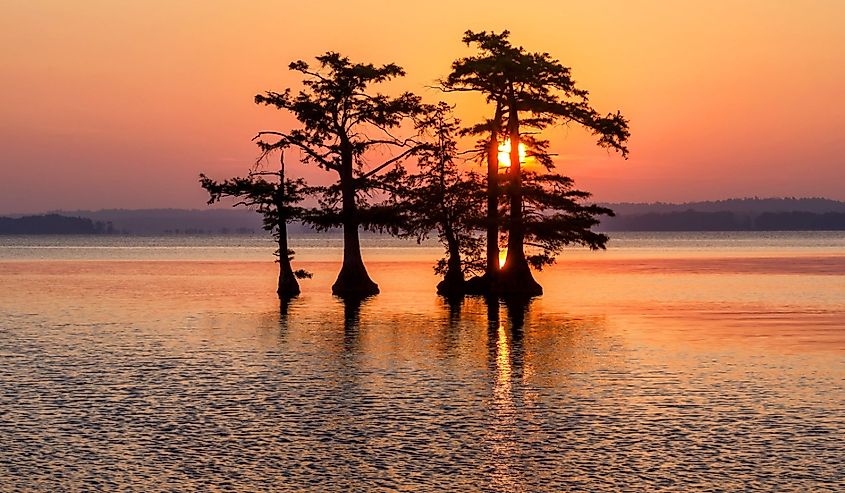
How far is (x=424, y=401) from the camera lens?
94.0 feet

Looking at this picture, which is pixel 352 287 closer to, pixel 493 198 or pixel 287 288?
pixel 287 288

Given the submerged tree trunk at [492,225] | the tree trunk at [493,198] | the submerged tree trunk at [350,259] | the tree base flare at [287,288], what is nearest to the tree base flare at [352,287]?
the submerged tree trunk at [350,259]

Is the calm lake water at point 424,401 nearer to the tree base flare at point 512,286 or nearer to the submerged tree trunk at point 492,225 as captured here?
the tree base flare at point 512,286

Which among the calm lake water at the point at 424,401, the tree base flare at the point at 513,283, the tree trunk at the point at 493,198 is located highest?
the tree trunk at the point at 493,198

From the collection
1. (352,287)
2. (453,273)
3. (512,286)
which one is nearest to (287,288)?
(352,287)

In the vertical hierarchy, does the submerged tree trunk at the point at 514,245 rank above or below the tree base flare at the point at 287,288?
above

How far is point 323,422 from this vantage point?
2555 cm

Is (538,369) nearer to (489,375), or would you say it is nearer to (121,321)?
(489,375)

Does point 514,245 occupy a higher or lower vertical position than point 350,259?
higher

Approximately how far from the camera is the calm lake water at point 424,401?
20188mm

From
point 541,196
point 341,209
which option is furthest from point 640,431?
point 341,209

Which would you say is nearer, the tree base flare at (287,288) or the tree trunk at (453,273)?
the tree trunk at (453,273)

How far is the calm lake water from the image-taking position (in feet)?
66.2

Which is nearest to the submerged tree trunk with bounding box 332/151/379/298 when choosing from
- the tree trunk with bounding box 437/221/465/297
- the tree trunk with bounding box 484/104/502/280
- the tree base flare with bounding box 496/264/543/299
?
the tree trunk with bounding box 437/221/465/297
